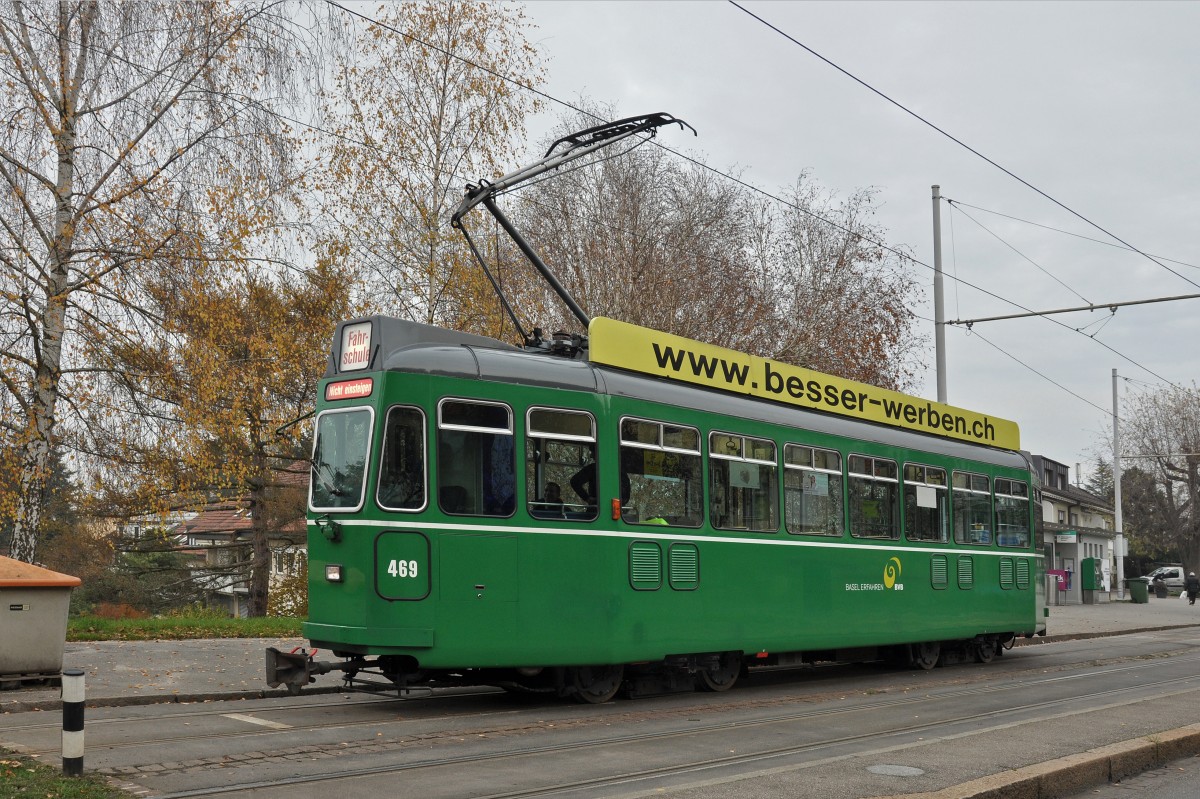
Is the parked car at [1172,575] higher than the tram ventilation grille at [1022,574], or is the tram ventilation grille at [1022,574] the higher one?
the tram ventilation grille at [1022,574]

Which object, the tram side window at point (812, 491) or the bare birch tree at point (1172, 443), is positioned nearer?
the tram side window at point (812, 491)

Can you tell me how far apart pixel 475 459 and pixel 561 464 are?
0.94 m

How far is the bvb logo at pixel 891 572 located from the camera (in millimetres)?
15758

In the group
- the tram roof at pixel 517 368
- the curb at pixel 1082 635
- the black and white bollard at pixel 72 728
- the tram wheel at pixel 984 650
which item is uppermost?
the tram roof at pixel 517 368

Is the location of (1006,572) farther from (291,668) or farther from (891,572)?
(291,668)

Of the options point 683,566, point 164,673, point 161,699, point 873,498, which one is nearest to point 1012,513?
point 873,498

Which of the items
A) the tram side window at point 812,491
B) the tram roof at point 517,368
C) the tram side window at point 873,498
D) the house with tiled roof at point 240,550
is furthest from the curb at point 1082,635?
the house with tiled roof at point 240,550

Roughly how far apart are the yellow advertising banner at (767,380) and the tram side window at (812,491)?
2.34 ft

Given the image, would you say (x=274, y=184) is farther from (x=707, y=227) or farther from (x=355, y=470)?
(x=707, y=227)

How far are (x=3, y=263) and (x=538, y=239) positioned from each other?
50.1ft

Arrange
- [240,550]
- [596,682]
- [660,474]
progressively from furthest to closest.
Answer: [240,550]
[660,474]
[596,682]

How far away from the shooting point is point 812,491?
14516mm

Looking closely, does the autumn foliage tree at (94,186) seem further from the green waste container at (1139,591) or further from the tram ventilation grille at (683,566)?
the green waste container at (1139,591)

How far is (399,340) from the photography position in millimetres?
10828
